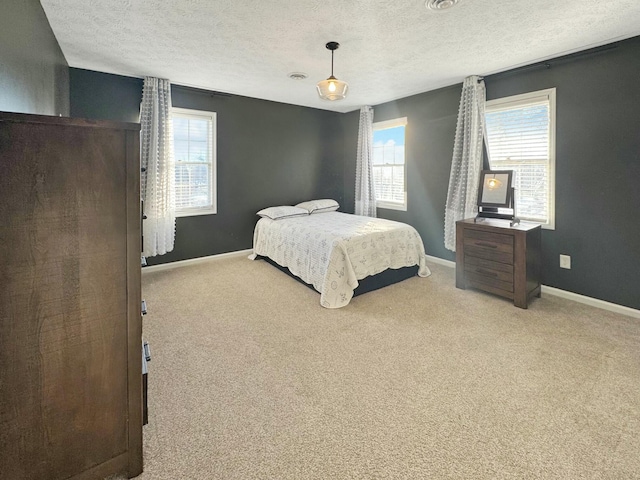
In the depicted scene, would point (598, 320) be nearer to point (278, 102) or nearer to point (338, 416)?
point (338, 416)

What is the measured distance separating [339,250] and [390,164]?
2632mm

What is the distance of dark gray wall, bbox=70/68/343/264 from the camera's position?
153 inches

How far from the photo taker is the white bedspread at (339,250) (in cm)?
325

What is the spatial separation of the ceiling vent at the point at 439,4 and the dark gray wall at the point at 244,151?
319 cm

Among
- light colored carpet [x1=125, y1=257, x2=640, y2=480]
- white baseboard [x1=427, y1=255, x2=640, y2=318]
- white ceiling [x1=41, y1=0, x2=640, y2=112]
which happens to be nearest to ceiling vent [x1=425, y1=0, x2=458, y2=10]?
white ceiling [x1=41, y1=0, x2=640, y2=112]

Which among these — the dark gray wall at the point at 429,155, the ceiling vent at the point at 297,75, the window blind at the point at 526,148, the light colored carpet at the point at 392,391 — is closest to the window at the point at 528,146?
the window blind at the point at 526,148

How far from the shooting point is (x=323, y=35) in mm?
2768

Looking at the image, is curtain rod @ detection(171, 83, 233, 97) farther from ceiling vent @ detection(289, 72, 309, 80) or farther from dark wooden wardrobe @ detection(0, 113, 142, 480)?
dark wooden wardrobe @ detection(0, 113, 142, 480)

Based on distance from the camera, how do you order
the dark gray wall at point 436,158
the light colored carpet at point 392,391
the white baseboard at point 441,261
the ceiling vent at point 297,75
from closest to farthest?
1. the light colored carpet at point 392,391
2. the dark gray wall at point 436,158
3. the ceiling vent at point 297,75
4. the white baseboard at point 441,261

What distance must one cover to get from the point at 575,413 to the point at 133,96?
5.07 meters

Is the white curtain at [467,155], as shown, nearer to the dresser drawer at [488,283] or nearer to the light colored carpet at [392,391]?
the dresser drawer at [488,283]

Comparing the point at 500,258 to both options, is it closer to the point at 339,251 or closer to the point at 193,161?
the point at 339,251

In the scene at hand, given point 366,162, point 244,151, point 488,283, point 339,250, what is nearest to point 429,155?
point 366,162

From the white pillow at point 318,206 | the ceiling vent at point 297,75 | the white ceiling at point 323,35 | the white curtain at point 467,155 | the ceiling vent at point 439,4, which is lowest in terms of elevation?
the white pillow at point 318,206
